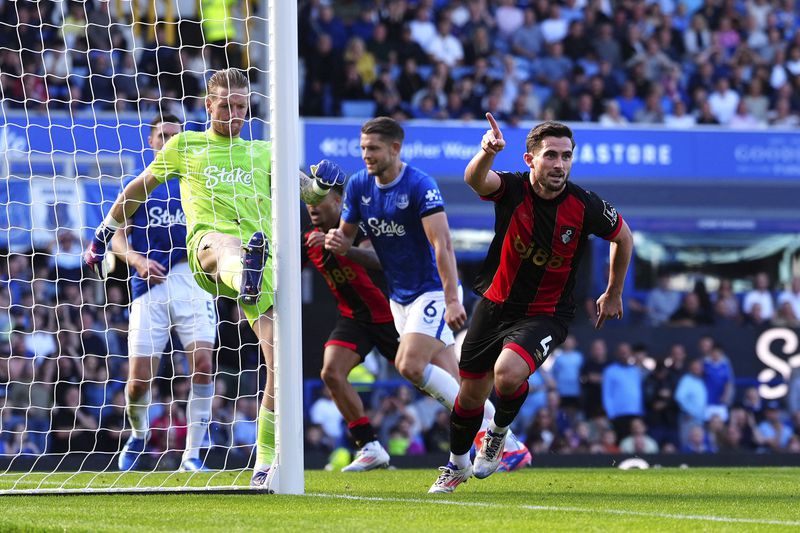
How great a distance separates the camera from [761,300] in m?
18.0

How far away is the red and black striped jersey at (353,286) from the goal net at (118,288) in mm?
777

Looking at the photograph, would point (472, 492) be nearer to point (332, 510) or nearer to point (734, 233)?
point (332, 510)

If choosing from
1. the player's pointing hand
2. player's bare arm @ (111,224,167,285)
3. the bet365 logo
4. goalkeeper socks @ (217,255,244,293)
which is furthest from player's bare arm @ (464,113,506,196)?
the bet365 logo

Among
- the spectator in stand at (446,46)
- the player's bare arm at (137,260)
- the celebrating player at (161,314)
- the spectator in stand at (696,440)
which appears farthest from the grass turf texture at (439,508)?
the spectator in stand at (446,46)

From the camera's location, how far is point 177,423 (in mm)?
13070

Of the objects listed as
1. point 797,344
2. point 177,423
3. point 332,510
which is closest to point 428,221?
point 332,510

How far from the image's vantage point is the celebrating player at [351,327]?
9.21 m

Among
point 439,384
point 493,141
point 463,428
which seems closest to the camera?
point 493,141

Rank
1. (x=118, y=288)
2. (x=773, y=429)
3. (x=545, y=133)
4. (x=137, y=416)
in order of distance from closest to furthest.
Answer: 1. (x=545, y=133)
2. (x=137, y=416)
3. (x=118, y=288)
4. (x=773, y=429)

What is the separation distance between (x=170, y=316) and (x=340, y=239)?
149 cm

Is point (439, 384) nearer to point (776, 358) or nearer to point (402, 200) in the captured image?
point (402, 200)

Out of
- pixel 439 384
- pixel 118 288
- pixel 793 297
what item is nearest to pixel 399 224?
pixel 439 384

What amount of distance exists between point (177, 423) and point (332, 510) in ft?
24.5

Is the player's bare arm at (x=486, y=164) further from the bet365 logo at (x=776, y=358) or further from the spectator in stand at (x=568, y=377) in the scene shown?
the bet365 logo at (x=776, y=358)
